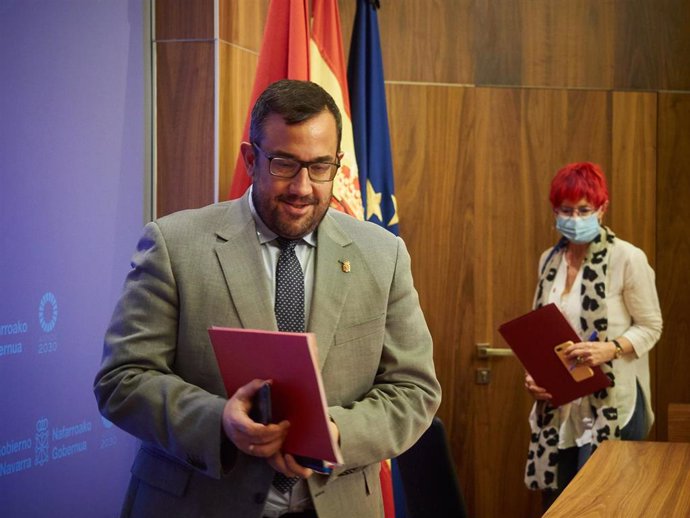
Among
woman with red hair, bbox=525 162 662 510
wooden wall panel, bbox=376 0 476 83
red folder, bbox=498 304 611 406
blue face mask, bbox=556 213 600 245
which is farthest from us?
wooden wall panel, bbox=376 0 476 83

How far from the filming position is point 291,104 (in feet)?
6.25

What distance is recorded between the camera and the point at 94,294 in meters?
3.05

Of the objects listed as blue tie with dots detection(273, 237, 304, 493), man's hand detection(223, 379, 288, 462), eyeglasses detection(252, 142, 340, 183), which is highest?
eyeglasses detection(252, 142, 340, 183)

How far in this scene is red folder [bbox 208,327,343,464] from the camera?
5.18ft

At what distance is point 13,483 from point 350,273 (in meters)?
1.29

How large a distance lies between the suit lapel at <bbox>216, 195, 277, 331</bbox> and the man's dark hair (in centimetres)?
20

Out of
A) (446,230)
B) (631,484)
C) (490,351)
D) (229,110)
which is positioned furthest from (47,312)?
(490,351)

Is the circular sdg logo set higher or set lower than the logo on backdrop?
higher

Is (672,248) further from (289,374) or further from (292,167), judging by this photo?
(289,374)

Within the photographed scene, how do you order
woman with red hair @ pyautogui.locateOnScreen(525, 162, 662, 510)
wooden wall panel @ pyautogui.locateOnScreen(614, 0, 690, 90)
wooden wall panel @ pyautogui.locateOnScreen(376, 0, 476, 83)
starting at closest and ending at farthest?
1. woman with red hair @ pyautogui.locateOnScreen(525, 162, 662, 510)
2. wooden wall panel @ pyautogui.locateOnScreen(376, 0, 476, 83)
3. wooden wall panel @ pyautogui.locateOnScreen(614, 0, 690, 90)

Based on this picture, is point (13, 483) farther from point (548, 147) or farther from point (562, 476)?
point (548, 147)

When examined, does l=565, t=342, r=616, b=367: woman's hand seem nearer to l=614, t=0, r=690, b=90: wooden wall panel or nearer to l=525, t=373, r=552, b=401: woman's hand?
l=525, t=373, r=552, b=401: woman's hand

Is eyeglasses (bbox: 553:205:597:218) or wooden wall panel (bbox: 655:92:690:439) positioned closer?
eyeglasses (bbox: 553:205:597:218)

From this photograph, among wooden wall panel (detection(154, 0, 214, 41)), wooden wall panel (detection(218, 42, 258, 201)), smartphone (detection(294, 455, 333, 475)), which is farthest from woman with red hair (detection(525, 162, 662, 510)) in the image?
smartphone (detection(294, 455, 333, 475))
